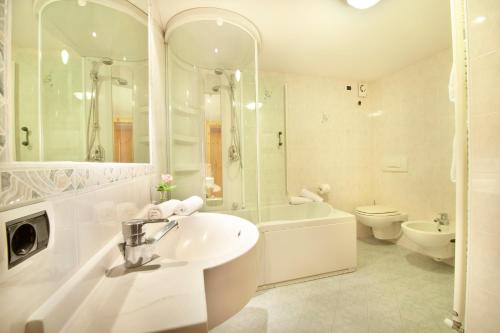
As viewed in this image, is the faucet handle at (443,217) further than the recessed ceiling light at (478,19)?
Yes

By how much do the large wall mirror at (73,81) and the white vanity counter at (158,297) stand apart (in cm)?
28

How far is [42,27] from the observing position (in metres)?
0.37

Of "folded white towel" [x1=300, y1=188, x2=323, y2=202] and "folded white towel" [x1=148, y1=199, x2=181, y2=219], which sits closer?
"folded white towel" [x1=148, y1=199, x2=181, y2=219]

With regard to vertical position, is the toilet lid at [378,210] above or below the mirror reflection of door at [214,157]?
below

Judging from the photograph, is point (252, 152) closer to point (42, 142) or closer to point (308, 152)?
point (308, 152)

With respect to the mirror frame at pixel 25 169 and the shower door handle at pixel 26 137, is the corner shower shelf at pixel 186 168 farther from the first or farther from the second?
the shower door handle at pixel 26 137

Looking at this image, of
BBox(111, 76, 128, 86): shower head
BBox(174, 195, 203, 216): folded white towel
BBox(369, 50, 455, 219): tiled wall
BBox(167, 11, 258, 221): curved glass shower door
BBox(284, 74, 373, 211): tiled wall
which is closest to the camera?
BBox(111, 76, 128, 86): shower head

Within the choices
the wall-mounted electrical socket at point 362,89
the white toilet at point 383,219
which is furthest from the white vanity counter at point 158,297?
the wall-mounted electrical socket at point 362,89

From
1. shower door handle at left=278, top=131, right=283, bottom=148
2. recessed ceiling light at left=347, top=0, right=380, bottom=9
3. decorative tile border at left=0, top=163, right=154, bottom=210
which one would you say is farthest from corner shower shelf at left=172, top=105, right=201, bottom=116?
recessed ceiling light at left=347, top=0, right=380, bottom=9

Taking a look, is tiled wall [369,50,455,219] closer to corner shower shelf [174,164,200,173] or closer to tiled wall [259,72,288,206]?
tiled wall [259,72,288,206]

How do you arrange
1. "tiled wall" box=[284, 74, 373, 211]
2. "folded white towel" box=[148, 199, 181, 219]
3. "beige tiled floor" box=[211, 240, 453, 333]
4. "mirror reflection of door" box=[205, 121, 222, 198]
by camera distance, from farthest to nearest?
"tiled wall" box=[284, 74, 373, 211], "mirror reflection of door" box=[205, 121, 222, 198], "beige tiled floor" box=[211, 240, 453, 333], "folded white towel" box=[148, 199, 181, 219]

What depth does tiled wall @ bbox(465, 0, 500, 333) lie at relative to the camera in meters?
0.84

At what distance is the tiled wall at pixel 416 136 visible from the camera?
2.08 meters

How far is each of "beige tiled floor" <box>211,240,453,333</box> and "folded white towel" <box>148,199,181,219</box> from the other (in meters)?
0.91
